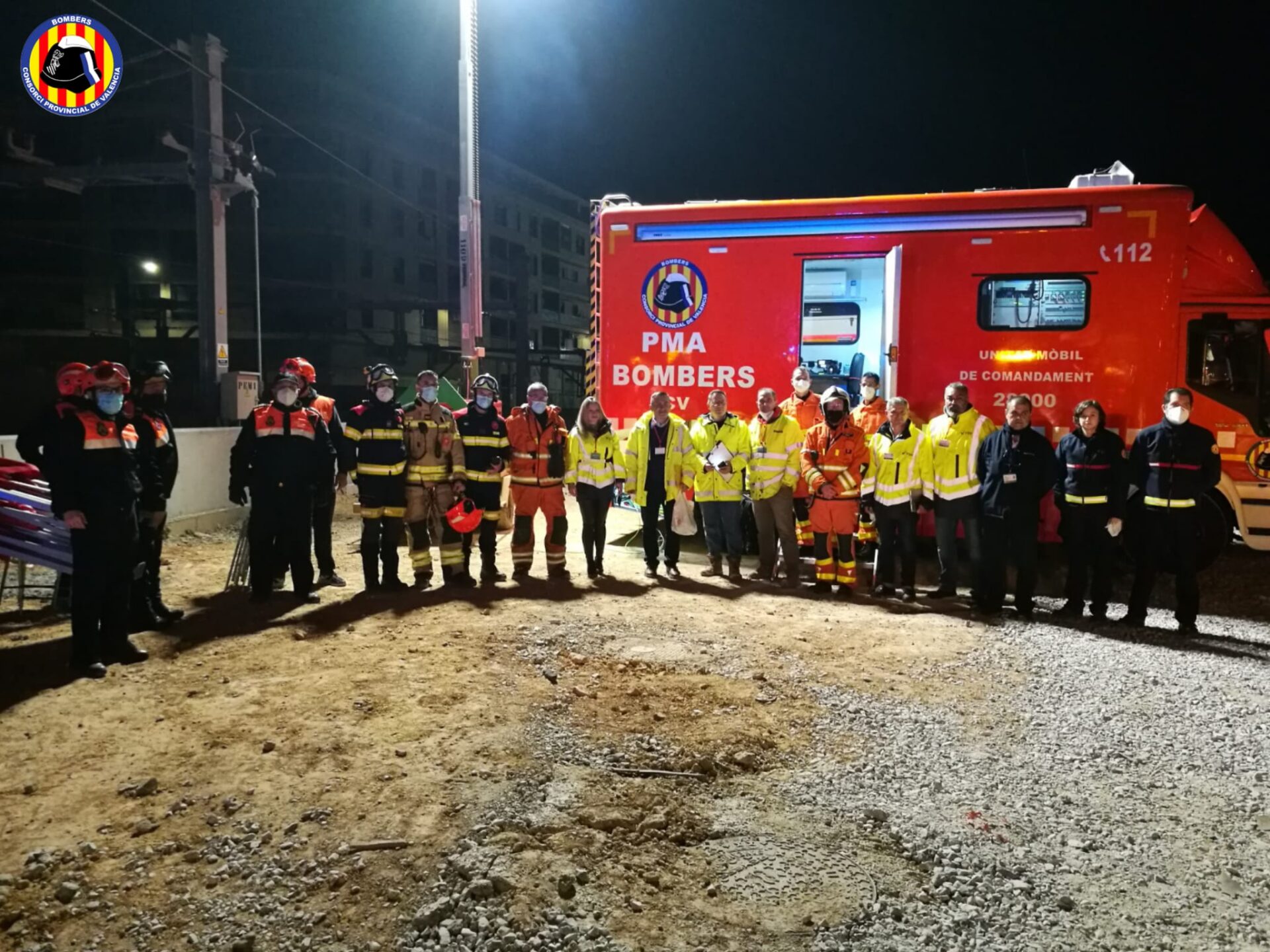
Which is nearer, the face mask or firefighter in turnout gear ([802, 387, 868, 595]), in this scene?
the face mask

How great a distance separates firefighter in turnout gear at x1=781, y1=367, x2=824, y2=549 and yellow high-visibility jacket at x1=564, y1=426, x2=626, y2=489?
171cm

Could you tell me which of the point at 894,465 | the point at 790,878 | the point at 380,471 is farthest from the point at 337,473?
the point at 790,878

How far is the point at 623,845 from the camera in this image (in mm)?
3125

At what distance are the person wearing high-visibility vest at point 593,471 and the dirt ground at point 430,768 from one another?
4.51ft

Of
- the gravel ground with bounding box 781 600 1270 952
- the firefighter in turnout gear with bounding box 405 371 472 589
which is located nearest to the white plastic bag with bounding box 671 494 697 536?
the firefighter in turnout gear with bounding box 405 371 472 589

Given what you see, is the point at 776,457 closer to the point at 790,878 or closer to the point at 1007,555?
the point at 1007,555

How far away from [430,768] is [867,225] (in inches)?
262

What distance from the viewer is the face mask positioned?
5.07m

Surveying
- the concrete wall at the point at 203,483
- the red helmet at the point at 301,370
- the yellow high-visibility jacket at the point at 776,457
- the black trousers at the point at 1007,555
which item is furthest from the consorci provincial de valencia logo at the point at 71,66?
the black trousers at the point at 1007,555

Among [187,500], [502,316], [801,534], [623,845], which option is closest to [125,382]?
[623,845]

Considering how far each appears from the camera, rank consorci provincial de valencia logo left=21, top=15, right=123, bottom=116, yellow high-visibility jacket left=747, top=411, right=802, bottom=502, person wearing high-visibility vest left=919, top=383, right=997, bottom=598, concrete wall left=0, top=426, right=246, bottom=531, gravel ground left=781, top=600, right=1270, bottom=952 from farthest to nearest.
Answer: consorci provincial de valencia logo left=21, top=15, right=123, bottom=116
concrete wall left=0, top=426, right=246, bottom=531
yellow high-visibility jacket left=747, top=411, right=802, bottom=502
person wearing high-visibility vest left=919, top=383, right=997, bottom=598
gravel ground left=781, top=600, right=1270, bottom=952

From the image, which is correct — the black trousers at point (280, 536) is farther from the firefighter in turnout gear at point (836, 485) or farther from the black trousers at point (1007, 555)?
the black trousers at point (1007, 555)

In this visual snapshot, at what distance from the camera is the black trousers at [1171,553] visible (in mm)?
6094

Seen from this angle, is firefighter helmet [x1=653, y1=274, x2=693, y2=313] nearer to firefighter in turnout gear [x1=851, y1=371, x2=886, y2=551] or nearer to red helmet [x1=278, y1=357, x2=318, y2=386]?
firefighter in turnout gear [x1=851, y1=371, x2=886, y2=551]
